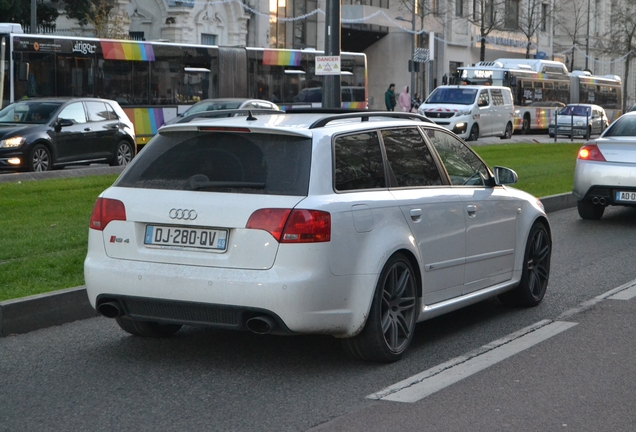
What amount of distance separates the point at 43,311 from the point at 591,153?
359 inches

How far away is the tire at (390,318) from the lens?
20.0ft

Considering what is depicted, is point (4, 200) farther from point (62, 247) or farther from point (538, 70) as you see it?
point (538, 70)

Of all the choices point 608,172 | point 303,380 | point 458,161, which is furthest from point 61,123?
point 303,380

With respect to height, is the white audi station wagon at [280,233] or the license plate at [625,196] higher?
the white audi station wagon at [280,233]

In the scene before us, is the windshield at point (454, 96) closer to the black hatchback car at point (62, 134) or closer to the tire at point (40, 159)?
the black hatchback car at point (62, 134)

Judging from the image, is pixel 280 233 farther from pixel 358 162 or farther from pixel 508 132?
pixel 508 132

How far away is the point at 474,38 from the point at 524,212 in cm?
6539

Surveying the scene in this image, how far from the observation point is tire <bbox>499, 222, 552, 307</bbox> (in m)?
Answer: 8.09

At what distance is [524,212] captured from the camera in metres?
8.02

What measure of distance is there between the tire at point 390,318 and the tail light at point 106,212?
4.92ft

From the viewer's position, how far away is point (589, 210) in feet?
48.9

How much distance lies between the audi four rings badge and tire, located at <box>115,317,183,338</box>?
3.60 ft

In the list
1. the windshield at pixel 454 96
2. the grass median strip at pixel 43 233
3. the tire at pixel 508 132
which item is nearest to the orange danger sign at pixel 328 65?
the grass median strip at pixel 43 233

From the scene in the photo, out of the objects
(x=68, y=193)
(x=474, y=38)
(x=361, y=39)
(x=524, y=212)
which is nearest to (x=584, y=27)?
(x=474, y=38)
